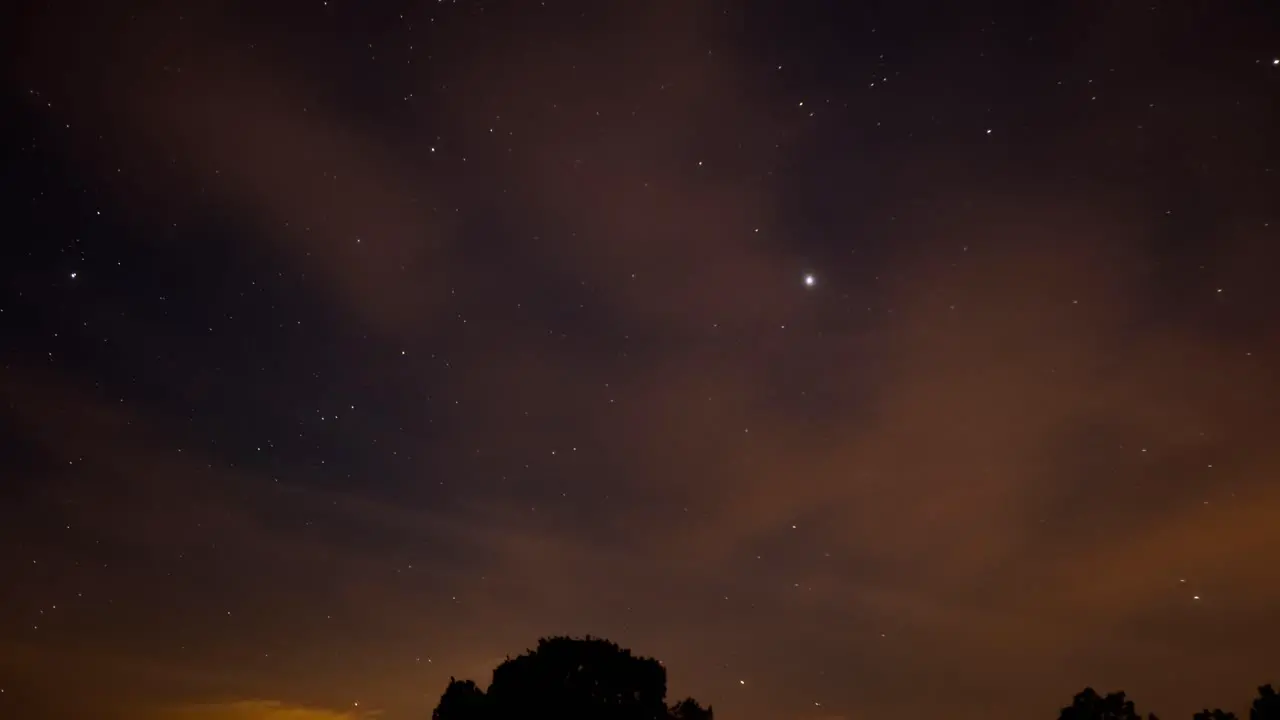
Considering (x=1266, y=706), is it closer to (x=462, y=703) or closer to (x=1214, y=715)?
(x=1214, y=715)

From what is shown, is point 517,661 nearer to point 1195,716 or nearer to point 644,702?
point 644,702

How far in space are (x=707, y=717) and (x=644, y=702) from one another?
10.9 metres

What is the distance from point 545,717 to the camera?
28172mm

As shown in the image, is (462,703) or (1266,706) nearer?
(1266,706)

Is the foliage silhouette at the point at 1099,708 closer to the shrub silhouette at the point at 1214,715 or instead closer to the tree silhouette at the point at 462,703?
the shrub silhouette at the point at 1214,715

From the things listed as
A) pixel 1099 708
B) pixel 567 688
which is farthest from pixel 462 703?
pixel 1099 708

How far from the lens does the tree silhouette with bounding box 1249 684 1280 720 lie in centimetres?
2436

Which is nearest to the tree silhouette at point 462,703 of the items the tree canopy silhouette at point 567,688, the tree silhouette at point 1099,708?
the tree canopy silhouette at point 567,688

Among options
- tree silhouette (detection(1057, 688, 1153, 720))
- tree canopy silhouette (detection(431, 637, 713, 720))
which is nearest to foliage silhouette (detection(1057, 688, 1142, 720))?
tree silhouette (detection(1057, 688, 1153, 720))

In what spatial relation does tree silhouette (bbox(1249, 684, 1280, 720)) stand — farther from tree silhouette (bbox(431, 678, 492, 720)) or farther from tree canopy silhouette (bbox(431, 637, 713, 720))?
tree silhouette (bbox(431, 678, 492, 720))

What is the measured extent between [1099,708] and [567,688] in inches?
751

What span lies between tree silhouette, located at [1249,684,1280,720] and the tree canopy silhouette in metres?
18.9

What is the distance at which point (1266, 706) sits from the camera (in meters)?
24.6

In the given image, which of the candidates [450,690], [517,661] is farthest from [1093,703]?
[450,690]
